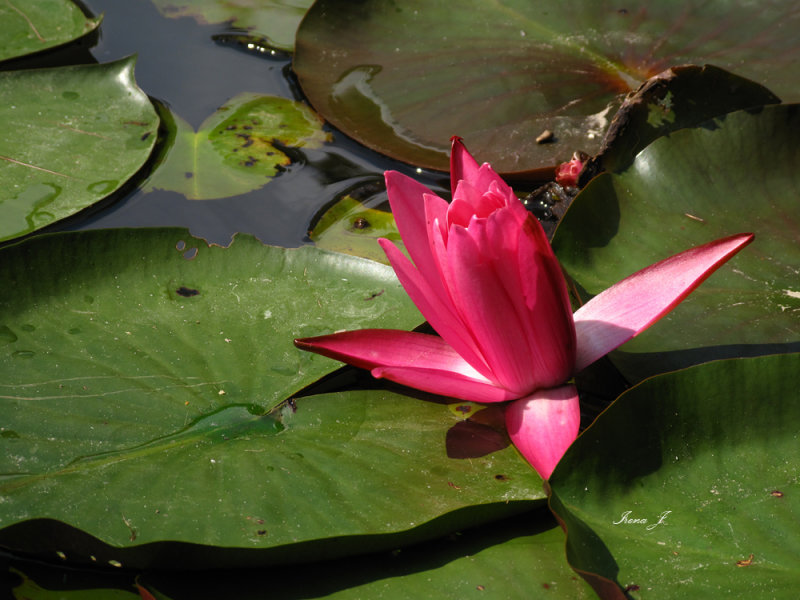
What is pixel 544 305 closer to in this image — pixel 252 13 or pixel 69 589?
pixel 69 589

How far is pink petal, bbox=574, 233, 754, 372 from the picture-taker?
3.91 ft

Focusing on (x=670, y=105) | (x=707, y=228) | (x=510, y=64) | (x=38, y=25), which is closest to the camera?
(x=707, y=228)

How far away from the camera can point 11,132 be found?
201 centimetres

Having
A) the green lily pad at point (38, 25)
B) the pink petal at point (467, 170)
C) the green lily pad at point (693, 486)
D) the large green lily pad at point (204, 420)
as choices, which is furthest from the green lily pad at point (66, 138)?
the green lily pad at point (693, 486)

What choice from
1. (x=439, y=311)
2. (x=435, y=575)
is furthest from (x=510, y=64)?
(x=435, y=575)

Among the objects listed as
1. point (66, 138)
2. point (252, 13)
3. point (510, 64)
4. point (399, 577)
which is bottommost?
point (399, 577)

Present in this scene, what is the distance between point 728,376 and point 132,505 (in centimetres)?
96

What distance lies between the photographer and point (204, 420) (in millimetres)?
1277

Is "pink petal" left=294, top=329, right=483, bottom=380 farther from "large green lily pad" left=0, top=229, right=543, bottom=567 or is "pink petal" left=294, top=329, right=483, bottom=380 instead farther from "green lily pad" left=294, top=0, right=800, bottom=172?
"green lily pad" left=294, top=0, right=800, bottom=172

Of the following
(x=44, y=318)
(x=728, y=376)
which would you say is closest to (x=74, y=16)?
(x=44, y=318)

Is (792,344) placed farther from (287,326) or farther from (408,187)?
(287,326)

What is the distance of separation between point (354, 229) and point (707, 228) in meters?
0.89

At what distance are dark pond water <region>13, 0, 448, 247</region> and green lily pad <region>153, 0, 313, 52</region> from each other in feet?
0.15

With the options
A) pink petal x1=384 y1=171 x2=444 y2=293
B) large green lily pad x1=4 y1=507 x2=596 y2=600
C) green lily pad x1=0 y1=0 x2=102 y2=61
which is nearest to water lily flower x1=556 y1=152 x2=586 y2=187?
pink petal x1=384 y1=171 x2=444 y2=293
